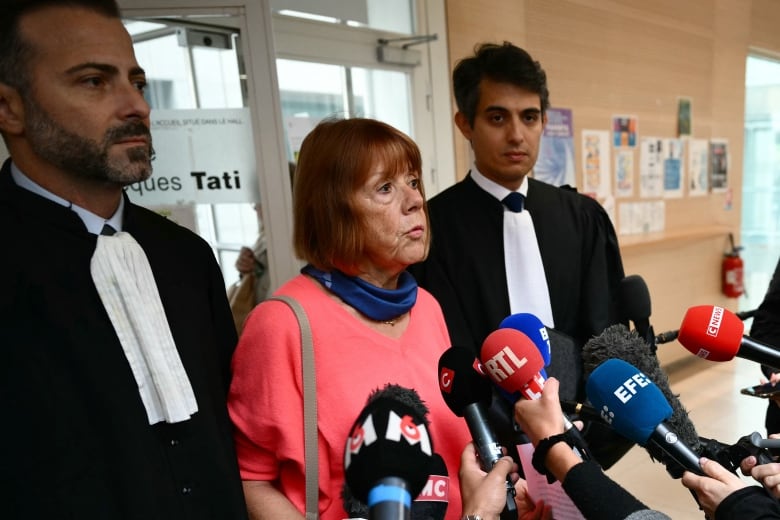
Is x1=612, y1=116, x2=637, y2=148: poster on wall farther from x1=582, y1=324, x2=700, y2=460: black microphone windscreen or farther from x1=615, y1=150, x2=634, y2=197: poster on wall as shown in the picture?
x1=582, y1=324, x2=700, y2=460: black microphone windscreen

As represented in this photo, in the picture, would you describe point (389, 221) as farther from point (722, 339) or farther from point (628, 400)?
point (722, 339)

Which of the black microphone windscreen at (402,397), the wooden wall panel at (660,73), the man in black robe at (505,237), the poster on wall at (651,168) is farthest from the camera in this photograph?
the poster on wall at (651,168)

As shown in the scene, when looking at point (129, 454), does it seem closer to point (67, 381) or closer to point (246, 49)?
point (67, 381)

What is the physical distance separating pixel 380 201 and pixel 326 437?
0.46m

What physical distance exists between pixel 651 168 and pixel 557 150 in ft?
3.94

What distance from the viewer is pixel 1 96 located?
822 mm

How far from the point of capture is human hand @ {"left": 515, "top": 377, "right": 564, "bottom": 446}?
2.65 feet

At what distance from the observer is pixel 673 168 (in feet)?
14.0

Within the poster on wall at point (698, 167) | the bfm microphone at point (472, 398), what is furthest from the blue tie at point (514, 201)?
the poster on wall at point (698, 167)

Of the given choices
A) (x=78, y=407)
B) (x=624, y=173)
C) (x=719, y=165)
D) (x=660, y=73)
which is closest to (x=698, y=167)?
(x=719, y=165)

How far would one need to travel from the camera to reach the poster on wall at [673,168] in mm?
4199

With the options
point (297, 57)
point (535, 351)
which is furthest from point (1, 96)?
point (297, 57)

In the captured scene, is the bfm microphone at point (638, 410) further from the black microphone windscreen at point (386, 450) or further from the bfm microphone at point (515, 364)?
the black microphone windscreen at point (386, 450)

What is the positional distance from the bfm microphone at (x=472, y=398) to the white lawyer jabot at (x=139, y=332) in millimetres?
438
